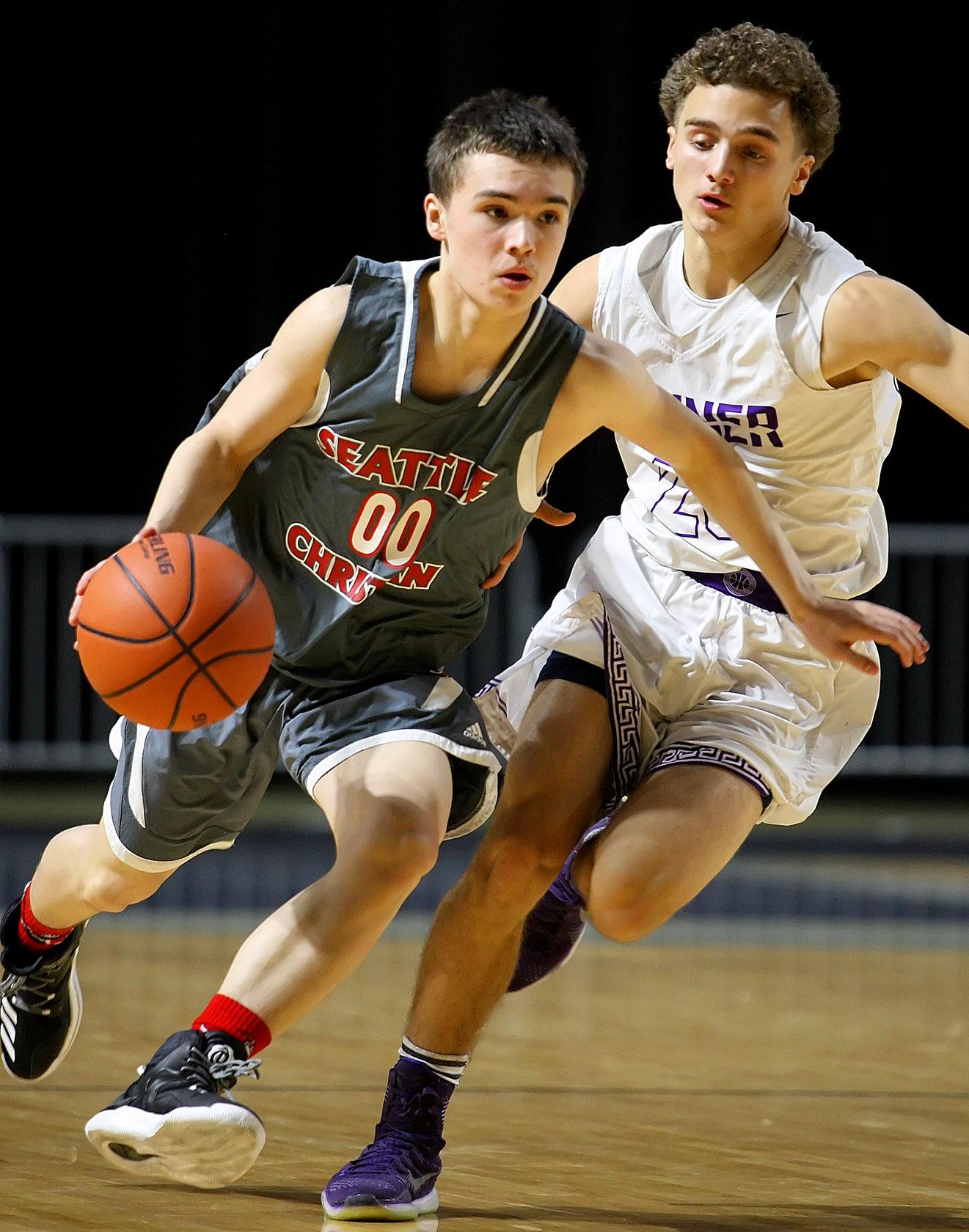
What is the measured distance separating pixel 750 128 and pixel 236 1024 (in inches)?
79.9

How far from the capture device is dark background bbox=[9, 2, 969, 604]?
36.1ft

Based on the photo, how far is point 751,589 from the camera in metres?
3.49

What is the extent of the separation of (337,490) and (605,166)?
8.66 m

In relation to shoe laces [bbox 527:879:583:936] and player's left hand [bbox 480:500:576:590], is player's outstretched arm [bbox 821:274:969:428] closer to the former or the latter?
player's left hand [bbox 480:500:576:590]

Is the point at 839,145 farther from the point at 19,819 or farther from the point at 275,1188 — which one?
the point at 275,1188

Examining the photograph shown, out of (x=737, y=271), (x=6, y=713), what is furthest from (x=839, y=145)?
(x=737, y=271)

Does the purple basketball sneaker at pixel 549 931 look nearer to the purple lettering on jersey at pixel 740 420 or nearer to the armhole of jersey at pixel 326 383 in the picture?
the purple lettering on jersey at pixel 740 420

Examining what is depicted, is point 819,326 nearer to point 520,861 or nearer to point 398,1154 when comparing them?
point 520,861

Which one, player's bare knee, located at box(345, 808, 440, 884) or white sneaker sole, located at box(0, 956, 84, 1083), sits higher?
player's bare knee, located at box(345, 808, 440, 884)

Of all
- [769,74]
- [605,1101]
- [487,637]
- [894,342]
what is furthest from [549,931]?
[487,637]

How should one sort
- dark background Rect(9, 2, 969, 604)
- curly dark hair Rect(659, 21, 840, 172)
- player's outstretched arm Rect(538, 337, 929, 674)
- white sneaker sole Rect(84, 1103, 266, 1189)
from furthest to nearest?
dark background Rect(9, 2, 969, 604) < curly dark hair Rect(659, 21, 840, 172) < player's outstretched arm Rect(538, 337, 929, 674) < white sneaker sole Rect(84, 1103, 266, 1189)

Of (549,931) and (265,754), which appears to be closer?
(265,754)

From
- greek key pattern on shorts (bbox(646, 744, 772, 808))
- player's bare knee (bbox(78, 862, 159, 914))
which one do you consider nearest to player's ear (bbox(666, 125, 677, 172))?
greek key pattern on shorts (bbox(646, 744, 772, 808))

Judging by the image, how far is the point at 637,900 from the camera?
313 centimetres
